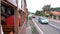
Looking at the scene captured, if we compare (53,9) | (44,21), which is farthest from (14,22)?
(53,9)

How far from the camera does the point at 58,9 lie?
99625 mm

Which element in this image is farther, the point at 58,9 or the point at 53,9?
the point at 53,9

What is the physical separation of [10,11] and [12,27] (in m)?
0.48

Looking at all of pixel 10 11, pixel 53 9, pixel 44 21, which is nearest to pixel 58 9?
pixel 53 9

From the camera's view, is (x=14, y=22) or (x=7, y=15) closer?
(x=14, y=22)

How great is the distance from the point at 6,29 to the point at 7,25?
0.13 metres

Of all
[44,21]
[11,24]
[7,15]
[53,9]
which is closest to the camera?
[11,24]

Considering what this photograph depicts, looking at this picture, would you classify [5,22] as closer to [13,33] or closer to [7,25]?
[7,25]

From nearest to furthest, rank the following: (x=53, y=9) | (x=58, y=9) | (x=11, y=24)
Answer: (x=11, y=24) < (x=58, y=9) < (x=53, y=9)

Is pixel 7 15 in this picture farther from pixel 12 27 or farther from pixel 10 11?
pixel 12 27

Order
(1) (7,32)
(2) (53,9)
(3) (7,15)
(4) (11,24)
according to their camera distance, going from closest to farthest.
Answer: (1) (7,32) → (4) (11,24) → (3) (7,15) → (2) (53,9)

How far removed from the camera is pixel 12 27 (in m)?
2.99

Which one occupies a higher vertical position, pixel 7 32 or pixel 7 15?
pixel 7 15

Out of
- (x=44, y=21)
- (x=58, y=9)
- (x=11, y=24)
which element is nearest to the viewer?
(x=11, y=24)
